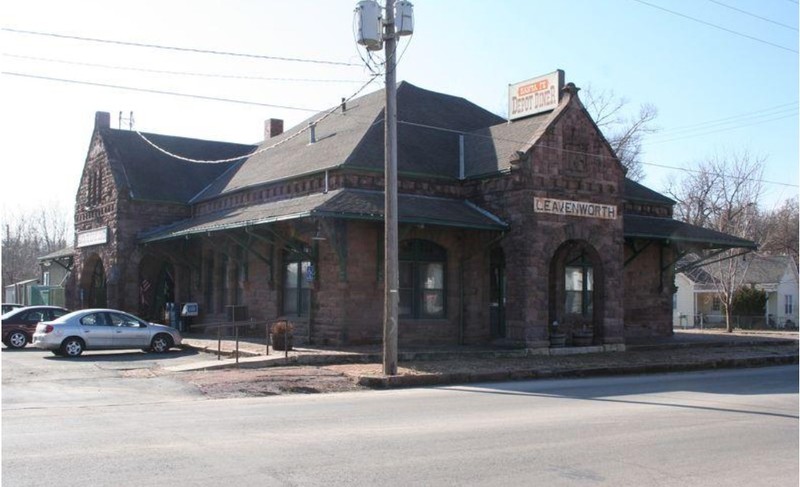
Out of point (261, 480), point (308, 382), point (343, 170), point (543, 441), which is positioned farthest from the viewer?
point (343, 170)

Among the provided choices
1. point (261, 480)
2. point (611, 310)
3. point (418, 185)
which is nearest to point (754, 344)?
point (611, 310)

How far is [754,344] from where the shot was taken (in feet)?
96.0

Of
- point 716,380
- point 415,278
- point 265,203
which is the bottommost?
point 716,380

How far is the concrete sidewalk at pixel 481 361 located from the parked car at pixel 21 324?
16.7ft

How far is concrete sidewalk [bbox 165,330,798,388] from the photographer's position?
1783cm

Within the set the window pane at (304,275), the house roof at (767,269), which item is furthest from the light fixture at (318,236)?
the house roof at (767,269)

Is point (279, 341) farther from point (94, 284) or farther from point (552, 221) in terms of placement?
point (94, 284)

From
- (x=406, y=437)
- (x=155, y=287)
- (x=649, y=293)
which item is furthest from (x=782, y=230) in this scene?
(x=406, y=437)

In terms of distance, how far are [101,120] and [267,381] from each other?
22.8 m

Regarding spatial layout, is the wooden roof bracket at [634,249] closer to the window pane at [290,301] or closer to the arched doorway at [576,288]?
the arched doorway at [576,288]

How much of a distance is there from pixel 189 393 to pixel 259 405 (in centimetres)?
258

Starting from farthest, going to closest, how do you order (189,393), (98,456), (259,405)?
(189,393) < (259,405) < (98,456)

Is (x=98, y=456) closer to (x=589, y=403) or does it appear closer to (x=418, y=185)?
(x=589, y=403)

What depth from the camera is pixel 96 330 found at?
22.2 m
